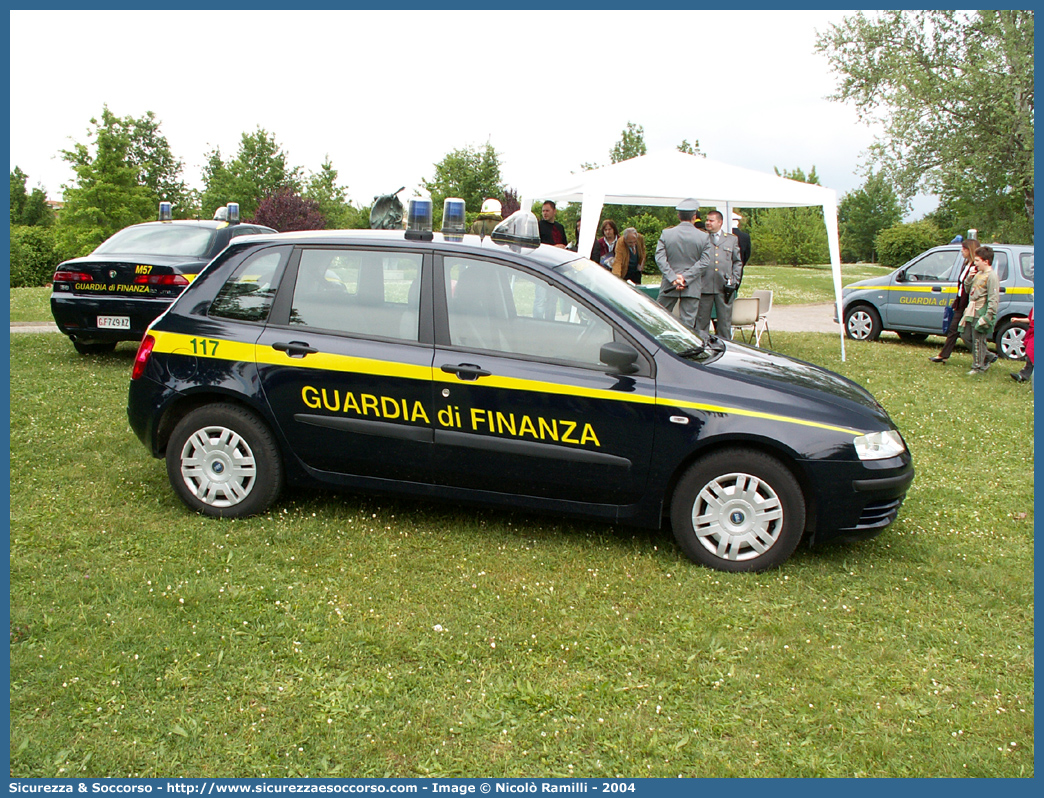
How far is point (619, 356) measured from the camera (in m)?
4.25

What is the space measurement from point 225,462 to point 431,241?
1740 mm

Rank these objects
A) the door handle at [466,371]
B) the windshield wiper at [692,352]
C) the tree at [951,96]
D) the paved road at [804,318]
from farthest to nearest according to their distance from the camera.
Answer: the tree at [951,96], the paved road at [804,318], the windshield wiper at [692,352], the door handle at [466,371]

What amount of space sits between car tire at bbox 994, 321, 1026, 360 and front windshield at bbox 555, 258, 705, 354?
9790 mm

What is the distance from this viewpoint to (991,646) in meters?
3.72

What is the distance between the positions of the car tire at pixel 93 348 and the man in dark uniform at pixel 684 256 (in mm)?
6679

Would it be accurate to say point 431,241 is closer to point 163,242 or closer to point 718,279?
point 163,242

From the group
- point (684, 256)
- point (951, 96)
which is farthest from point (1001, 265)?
point (951, 96)

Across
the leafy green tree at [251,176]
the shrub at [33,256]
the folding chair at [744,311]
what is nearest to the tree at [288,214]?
the shrub at [33,256]

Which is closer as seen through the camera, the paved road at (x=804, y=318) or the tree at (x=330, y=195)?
the paved road at (x=804, y=318)

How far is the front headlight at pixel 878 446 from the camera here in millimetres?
4223

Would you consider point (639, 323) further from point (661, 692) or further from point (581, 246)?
point (581, 246)

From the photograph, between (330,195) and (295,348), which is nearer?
(295,348)

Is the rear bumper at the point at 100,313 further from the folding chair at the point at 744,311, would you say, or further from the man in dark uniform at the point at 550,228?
the folding chair at the point at 744,311
